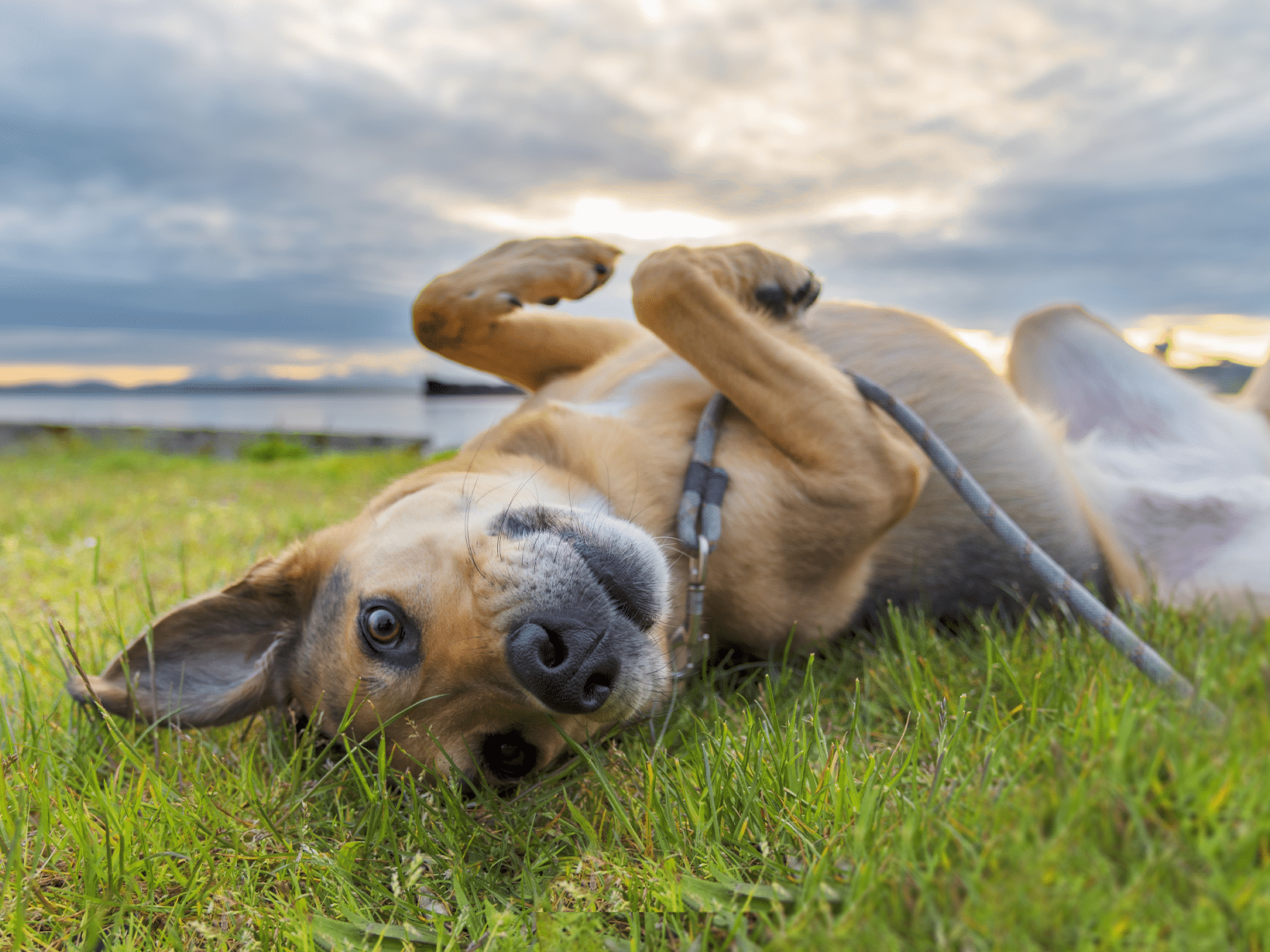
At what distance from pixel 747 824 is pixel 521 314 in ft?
8.09

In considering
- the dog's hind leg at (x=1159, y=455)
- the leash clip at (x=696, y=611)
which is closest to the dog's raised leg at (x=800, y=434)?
the leash clip at (x=696, y=611)

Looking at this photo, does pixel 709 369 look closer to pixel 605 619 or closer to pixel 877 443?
pixel 877 443

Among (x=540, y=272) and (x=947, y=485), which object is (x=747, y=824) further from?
(x=540, y=272)

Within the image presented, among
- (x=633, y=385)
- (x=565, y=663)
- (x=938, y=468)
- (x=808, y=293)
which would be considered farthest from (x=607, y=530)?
(x=808, y=293)

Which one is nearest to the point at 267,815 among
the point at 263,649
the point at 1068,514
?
the point at 263,649

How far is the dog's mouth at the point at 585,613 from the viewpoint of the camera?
190cm

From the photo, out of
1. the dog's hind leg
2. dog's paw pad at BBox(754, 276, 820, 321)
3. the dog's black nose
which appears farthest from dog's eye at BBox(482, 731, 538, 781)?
the dog's hind leg

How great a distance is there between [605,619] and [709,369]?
1055 millimetres

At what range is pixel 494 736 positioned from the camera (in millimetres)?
2172

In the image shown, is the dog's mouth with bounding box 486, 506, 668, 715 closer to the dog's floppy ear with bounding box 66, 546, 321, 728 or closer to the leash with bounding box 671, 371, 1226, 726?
the leash with bounding box 671, 371, 1226, 726

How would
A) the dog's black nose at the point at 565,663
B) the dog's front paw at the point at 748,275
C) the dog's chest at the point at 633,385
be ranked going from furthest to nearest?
1. the dog's chest at the point at 633,385
2. the dog's front paw at the point at 748,275
3. the dog's black nose at the point at 565,663

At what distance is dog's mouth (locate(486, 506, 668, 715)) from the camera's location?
1.90m

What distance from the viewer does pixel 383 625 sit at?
2195 mm

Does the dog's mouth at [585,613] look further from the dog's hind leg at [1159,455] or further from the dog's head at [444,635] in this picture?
the dog's hind leg at [1159,455]
